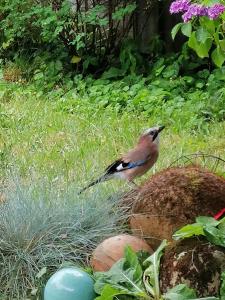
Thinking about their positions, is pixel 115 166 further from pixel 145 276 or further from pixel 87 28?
pixel 87 28

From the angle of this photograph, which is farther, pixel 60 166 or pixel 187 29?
pixel 60 166

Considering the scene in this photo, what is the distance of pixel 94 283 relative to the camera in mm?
3621

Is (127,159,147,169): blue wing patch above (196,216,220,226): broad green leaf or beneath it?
beneath

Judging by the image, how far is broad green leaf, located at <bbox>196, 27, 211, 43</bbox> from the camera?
447cm

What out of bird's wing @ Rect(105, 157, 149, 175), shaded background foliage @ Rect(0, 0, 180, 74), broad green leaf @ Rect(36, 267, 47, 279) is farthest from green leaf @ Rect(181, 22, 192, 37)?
shaded background foliage @ Rect(0, 0, 180, 74)

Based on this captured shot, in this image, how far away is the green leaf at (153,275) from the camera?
11.1 ft

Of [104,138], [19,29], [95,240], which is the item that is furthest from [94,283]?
[19,29]

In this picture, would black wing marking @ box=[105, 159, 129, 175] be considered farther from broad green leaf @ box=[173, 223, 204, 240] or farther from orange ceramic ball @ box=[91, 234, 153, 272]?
broad green leaf @ box=[173, 223, 204, 240]

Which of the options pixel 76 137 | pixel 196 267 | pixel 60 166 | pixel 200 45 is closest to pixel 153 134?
pixel 200 45

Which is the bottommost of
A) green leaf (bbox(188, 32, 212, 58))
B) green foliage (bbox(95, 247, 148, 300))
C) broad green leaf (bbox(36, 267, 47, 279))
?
broad green leaf (bbox(36, 267, 47, 279))

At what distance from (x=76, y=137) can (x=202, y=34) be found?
2.87 meters

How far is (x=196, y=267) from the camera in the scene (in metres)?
3.37

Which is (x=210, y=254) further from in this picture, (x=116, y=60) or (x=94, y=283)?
(x=116, y=60)

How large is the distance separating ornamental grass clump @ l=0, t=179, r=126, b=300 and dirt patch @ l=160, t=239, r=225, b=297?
71 cm
